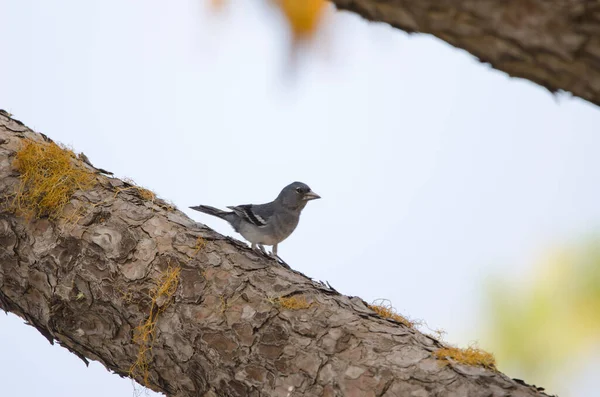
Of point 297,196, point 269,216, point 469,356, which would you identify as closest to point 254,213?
point 269,216

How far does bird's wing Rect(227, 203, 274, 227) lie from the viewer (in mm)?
4133

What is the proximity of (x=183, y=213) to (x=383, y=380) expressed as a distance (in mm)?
1341

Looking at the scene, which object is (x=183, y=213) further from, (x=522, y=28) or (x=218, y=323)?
(x=522, y=28)

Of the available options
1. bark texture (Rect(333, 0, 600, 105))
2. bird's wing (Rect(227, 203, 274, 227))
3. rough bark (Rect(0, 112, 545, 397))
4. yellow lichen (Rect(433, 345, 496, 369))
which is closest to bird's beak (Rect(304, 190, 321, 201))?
bird's wing (Rect(227, 203, 274, 227))

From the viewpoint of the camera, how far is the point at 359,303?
9.89 ft

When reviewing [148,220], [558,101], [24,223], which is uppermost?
[558,101]

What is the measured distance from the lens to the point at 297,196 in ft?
14.7

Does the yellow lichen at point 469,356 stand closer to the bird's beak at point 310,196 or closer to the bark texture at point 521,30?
the bark texture at point 521,30

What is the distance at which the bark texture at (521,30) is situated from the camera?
5.12 ft

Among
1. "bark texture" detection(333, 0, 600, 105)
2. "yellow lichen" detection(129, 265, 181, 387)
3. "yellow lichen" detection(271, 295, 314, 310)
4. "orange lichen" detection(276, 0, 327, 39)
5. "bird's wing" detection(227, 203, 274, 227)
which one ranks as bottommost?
"yellow lichen" detection(129, 265, 181, 387)

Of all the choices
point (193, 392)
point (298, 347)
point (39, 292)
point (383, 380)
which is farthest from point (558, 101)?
point (39, 292)

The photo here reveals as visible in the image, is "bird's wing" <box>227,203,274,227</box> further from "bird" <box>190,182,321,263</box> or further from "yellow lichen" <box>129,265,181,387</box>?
"yellow lichen" <box>129,265,181,387</box>

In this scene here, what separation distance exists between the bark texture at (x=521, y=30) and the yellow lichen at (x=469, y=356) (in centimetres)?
127

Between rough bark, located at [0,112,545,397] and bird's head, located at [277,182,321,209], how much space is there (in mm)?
1177
